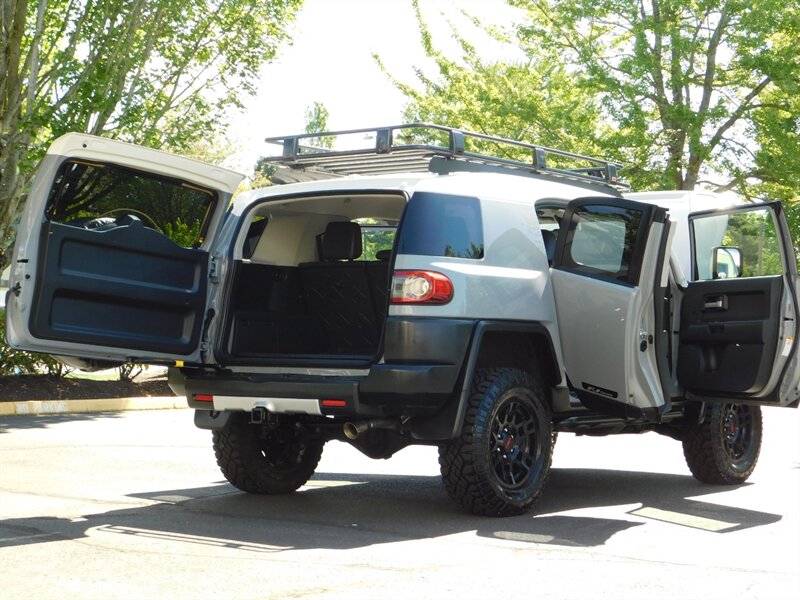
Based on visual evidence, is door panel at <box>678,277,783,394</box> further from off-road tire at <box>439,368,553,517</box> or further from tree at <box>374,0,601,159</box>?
tree at <box>374,0,601,159</box>

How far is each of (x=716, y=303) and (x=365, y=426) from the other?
9.71 feet

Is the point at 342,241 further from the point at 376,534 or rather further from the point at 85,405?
the point at 85,405

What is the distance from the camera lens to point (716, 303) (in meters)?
8.63

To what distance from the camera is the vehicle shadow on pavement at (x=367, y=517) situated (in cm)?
676

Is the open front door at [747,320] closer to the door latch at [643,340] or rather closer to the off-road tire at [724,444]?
the off-road tire at [724,444]

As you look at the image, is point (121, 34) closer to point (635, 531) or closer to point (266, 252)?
point (266, 252)

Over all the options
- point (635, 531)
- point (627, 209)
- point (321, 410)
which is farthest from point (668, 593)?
point (627, 209)

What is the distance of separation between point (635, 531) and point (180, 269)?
10.6 feet

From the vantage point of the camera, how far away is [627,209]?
7.84 meters

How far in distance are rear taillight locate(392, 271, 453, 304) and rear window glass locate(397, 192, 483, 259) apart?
0.14m

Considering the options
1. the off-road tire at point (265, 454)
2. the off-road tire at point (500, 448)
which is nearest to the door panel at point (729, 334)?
the off-road tire at point (500, 448)

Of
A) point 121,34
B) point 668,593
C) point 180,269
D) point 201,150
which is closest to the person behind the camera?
point 668,593

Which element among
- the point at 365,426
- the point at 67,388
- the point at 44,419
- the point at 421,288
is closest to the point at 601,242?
the point at 421,288

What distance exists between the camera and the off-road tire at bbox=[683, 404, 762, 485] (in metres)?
9.09
